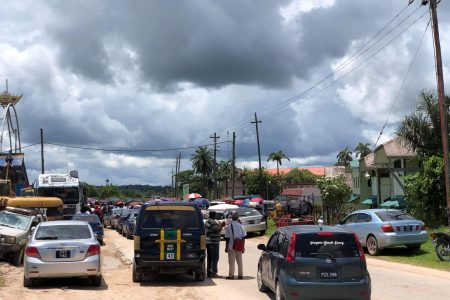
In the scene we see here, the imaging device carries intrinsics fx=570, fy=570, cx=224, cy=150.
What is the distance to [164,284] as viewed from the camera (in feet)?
44.6

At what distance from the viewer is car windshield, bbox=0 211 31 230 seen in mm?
18717

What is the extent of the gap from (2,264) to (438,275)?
12.6 m

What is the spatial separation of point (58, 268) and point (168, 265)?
2.47 metres

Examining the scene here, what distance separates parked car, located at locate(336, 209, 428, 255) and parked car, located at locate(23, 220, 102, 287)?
9.29 meters

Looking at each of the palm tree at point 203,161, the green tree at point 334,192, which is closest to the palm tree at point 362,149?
the palm tree at point 203,161

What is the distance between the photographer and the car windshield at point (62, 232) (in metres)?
13.1

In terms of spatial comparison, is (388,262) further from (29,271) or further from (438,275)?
(29,271)

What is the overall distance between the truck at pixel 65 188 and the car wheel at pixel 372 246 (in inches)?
759

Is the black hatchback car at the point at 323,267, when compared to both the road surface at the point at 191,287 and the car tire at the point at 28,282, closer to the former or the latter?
the road surface at the point at 191,287

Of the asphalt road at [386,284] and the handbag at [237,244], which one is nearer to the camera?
the asphalt road at [386,284]

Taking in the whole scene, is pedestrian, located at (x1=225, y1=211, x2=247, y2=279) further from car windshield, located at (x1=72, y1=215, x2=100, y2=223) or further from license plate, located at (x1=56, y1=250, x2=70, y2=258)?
car windshield, located at (x1=72, y1=215, x2=100, y2=223)

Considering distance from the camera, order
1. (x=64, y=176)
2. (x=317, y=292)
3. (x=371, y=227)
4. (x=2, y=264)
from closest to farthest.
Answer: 1. (x=317, y=292)
2. (x=2, y=264)
3. (x=371, y=227)
4. (x=64, y=176)

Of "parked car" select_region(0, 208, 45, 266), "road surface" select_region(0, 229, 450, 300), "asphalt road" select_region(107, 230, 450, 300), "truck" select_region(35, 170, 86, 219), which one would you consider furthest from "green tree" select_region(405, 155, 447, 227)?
"truck" select_region(35, 170, 86, 219)

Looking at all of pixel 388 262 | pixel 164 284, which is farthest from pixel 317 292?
pixel 388 262
